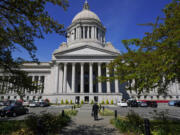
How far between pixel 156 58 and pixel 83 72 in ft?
138

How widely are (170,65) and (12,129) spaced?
1010 cm

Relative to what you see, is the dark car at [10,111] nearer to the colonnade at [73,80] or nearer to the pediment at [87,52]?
the colonnade at [73,80]

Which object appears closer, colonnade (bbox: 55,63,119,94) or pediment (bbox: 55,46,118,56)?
colonnade (bbox: 55,63,119,94)

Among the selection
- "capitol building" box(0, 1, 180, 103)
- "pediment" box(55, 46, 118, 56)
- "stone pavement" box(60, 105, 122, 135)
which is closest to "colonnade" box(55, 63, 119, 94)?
"capitol building" box(0, 1, 180, 103)

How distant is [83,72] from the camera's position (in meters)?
47.9

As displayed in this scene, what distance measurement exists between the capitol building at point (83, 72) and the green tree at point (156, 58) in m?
28.7

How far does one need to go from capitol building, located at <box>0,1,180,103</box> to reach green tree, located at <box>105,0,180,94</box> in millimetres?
28693

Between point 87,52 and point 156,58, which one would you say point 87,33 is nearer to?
point 87,52

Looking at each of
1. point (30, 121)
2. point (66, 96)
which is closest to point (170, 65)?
point (30, 121)

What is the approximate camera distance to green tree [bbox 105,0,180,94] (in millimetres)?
5743

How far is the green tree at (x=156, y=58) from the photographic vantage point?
574cm

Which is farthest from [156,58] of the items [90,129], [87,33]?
[87,33]

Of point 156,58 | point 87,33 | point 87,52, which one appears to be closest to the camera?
point 156,58

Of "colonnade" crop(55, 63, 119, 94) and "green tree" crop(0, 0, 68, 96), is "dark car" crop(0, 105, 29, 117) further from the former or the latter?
"colonnade" crop(55, 63, 119, 94)
